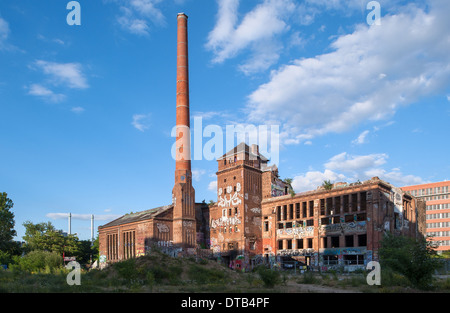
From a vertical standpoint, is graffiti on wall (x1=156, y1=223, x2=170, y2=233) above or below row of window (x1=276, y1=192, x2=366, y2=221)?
below

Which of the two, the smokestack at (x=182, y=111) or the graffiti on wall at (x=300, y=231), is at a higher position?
the smokestack at (x=182, y=111)

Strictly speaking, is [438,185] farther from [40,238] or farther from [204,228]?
[40,238]

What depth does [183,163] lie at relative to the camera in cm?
5112

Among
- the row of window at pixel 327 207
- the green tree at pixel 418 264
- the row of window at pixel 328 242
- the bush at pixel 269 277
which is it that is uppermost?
the row of window at pixel 327 207

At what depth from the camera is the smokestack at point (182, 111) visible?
50.7 metres

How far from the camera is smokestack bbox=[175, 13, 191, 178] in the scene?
166 ft

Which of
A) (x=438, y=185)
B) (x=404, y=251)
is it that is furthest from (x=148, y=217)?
(x=438, y=185)

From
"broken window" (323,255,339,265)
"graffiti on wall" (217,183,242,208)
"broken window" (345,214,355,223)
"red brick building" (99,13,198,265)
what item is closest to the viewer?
"broken window" (345,214,355,223)

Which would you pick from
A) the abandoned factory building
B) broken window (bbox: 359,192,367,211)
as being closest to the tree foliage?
the abandoned factory building

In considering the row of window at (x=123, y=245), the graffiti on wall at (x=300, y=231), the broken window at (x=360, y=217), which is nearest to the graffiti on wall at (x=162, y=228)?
the row of window at (x=123, y=245)

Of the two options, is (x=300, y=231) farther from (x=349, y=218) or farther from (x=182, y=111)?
(x=182, y=111)

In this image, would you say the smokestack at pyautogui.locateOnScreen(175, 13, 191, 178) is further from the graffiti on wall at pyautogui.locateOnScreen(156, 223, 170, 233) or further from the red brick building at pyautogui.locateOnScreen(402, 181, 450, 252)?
the red brick building at pyautogui.locateOnScreen(402, 181, 450, 252)

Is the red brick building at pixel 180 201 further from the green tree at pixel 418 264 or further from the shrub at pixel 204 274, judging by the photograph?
the green tree at pixel 418 264

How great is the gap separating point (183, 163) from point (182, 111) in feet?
22.9
